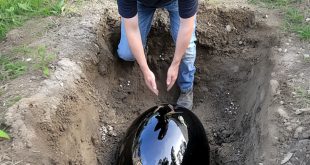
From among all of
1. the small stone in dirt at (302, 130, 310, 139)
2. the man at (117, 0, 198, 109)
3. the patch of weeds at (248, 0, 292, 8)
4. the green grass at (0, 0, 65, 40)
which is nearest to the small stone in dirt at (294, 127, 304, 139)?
the small stone in dirt at (302, 130, 310, 139)

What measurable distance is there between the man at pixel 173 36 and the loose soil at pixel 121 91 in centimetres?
24

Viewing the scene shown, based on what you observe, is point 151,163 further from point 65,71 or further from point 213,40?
point 213,40

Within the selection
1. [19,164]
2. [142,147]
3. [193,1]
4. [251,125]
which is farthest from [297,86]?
[19,164]

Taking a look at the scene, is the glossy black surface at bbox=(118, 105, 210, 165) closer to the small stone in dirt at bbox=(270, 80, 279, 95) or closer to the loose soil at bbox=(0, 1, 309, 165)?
the loose soil at bbox=(0, 1, 309, 165)

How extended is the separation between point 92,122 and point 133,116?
59 centimetres

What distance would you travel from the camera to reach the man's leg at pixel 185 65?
491 cm

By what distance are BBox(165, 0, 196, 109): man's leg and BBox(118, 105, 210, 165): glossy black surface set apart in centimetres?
84

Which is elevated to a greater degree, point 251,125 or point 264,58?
point 264,58

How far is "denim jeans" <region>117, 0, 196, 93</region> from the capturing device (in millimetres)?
4914

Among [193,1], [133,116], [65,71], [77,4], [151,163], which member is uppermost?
[193,1]

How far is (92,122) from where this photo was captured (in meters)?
4.66

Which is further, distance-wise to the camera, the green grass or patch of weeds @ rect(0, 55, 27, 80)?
the green grass

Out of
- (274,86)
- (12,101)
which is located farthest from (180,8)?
(12,101)

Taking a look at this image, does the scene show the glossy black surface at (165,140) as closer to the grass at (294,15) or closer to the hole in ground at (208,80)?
the hole in ground at (208,80)
